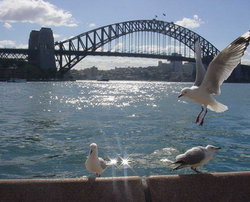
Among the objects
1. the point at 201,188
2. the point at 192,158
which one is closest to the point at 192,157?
the point at 192,158

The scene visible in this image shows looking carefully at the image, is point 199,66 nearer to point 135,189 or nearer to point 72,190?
point 135,189

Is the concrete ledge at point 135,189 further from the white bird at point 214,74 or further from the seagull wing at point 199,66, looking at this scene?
the seagull wing at point 199,66

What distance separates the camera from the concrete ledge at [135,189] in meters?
2.85

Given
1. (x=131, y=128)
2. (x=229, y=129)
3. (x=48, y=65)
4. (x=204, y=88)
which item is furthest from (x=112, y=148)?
(x=48, y=65)

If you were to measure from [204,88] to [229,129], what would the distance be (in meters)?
9.13

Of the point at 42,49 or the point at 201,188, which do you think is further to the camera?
the point at 42,49

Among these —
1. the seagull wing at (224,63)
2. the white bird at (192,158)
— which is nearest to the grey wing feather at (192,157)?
the white bird at (192,158)

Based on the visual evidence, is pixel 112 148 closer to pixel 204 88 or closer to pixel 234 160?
pixel 234 160

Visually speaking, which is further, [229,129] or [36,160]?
[229,129]

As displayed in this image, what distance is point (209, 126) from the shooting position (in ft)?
47.2

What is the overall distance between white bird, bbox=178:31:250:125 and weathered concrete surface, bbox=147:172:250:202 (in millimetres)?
1534

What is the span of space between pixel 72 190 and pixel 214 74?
259 centimetres

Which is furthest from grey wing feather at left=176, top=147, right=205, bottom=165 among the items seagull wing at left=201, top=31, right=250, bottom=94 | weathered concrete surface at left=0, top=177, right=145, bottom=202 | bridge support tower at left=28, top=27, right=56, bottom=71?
bridge support tower at left=28, top=27, right=56, bottom=71

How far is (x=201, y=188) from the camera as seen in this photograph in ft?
9.95
